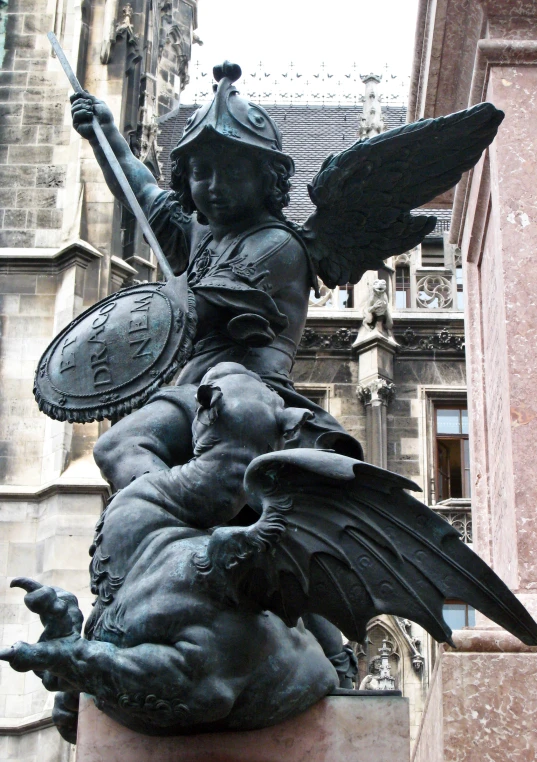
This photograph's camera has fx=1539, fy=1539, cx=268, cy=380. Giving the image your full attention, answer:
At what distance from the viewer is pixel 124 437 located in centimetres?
455

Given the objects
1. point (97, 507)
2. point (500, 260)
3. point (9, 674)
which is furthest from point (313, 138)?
point (500, 260)

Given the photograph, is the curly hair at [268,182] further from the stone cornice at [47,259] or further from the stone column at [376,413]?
the stone column at [376,413]

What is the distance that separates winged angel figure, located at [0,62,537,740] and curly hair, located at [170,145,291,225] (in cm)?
7

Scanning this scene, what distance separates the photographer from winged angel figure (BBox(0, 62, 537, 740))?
3.87 meters

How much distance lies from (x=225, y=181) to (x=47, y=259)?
56.1 ft

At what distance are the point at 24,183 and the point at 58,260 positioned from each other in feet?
5.35

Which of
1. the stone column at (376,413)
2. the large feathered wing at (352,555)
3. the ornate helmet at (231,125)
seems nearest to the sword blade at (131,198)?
the ornate helmet at (231,125)

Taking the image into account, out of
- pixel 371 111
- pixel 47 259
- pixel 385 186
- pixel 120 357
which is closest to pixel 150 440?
pixel 120 357

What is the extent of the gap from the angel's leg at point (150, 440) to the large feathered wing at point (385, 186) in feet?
2.87

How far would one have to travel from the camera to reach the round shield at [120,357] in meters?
4.56

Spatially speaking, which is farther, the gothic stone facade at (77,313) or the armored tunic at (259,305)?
the gothic stone facade at (77,313)

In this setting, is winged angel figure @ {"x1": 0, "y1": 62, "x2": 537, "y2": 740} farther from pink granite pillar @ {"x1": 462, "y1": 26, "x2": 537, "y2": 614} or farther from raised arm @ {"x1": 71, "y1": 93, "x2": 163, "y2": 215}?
pink granite pillar @ {"x1": 462, "y1": 26, "x2": 537, "y2": 614}

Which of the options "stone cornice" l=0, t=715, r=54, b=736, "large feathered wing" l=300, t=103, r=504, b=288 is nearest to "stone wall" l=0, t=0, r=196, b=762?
"stone cornice" l=0, t=715, r=54, b=736

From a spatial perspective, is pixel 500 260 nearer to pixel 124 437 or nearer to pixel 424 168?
pixel 424 168
